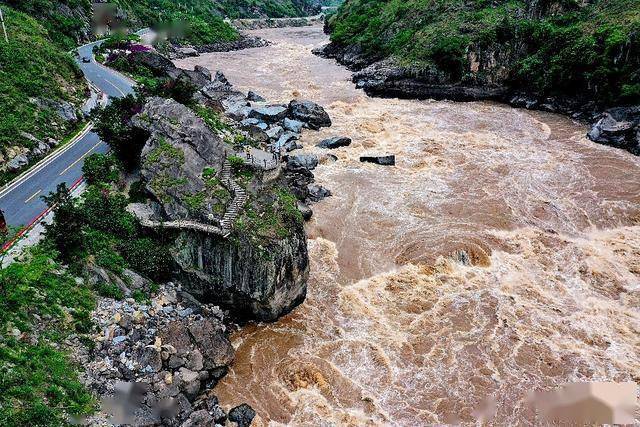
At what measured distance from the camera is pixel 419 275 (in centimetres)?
2558

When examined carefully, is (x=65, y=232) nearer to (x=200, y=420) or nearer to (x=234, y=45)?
(x=200, y=420)

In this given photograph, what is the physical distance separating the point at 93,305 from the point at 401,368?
13.5 m

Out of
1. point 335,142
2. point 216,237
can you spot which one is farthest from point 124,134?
point 335,142

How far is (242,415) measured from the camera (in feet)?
57.3

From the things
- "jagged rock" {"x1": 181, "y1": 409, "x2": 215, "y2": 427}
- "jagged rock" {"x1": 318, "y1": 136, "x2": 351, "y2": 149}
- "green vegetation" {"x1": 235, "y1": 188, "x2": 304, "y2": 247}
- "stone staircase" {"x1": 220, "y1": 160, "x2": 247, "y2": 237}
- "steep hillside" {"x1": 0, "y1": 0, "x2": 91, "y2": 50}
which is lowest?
"jagged rock" {"x1": 318, "y1": 136, "x2": 351, "y2": 149}

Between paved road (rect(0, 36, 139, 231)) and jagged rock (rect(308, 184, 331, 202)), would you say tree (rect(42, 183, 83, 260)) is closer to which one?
paved road (rect(0, 36, 139, 231))

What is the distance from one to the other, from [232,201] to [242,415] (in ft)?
34.5

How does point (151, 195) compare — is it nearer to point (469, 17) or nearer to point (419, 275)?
point (419, 275)

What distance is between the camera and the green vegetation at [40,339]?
13.9m

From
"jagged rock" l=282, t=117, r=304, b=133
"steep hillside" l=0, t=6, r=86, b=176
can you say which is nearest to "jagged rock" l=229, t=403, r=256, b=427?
"steep hillside" l=0, t=6, r=86, b=176

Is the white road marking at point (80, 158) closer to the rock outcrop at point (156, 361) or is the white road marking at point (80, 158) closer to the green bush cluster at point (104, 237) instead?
the green bush cluster at point (104, 237)

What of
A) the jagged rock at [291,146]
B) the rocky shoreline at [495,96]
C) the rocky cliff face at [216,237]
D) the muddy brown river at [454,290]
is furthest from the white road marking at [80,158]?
the rocky shoreline at [495,96]

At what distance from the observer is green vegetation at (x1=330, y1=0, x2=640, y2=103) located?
5066 centimetres

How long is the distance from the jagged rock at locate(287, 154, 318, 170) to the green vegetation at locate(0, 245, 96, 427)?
67.8 ft
